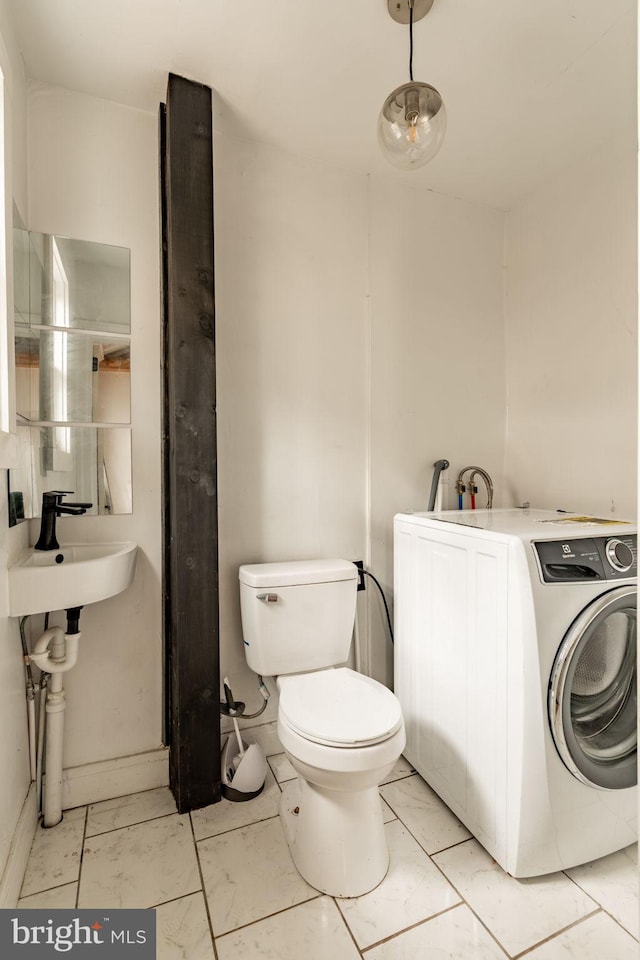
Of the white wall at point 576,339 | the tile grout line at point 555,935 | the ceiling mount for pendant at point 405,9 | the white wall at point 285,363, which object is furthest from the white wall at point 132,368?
the white wall at point 576,339

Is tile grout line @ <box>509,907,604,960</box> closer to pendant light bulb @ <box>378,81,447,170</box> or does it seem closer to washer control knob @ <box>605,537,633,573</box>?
washer control knob @ <box>605,537,633,573</box>

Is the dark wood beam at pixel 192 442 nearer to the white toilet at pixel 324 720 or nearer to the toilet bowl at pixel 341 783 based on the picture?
the white toilet at pixel 324 720

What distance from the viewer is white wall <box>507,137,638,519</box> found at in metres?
1.81

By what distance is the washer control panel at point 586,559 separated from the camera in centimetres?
132

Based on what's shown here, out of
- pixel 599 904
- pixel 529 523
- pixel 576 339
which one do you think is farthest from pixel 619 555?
pixel 576 339

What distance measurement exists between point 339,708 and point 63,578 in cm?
88

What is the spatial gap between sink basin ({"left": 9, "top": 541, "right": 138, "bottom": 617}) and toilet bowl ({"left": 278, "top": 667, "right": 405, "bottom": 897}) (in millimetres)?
653

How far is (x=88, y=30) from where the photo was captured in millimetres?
1428

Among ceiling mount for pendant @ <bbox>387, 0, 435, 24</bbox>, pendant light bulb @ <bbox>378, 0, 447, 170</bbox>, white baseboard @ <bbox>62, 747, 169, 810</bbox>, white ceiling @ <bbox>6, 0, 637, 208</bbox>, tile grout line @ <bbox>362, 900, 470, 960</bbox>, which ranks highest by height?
white ceiling @ <bbox>6, 0, 637, 208</bbox>

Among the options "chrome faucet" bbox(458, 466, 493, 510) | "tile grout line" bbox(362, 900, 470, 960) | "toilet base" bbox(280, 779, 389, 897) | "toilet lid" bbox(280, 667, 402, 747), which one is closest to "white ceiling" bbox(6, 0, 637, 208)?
"chrome faucet" bbox(458, 466, 493, 510)

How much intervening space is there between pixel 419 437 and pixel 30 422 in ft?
4.98

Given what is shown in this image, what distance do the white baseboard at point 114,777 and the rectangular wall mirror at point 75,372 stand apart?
2.90ft

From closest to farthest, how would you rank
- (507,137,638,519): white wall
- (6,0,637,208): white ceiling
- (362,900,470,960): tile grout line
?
(362,900,470,960): tile grout line, (6,0,637,208): white ceiling, (507,137,638,519): white wall

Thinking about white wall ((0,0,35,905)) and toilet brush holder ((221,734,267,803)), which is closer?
white wall ((0,0,35,905))
